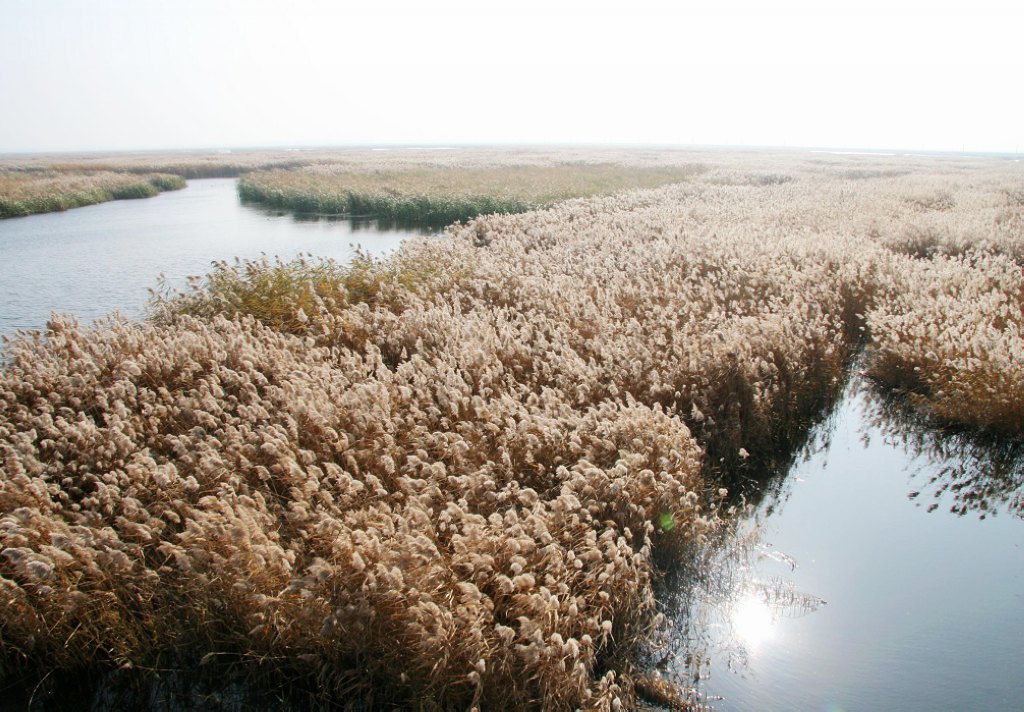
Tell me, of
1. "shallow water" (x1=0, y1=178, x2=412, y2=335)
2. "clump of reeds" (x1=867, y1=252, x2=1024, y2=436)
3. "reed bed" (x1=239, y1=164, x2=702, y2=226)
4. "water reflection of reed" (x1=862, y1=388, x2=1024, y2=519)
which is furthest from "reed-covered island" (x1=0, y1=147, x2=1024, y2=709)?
"reed bed" (x1=239, y1=164, x2=702, y2=226)

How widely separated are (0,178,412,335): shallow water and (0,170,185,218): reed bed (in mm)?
731

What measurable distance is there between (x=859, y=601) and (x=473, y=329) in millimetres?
4589

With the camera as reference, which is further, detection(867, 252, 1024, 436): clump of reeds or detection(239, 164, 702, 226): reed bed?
detection(239, 164, 702, 226): reed bed

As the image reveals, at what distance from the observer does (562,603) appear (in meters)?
3.59

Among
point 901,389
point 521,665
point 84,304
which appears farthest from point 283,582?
point 84,304

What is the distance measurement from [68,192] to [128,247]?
1582 cm

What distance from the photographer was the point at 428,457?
470cm

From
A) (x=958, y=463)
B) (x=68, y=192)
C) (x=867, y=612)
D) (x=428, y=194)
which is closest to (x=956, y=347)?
(x=958, y=463)

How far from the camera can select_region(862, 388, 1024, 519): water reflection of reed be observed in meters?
6.07

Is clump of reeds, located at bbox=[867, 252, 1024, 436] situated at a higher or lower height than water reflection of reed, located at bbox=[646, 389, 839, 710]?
higher

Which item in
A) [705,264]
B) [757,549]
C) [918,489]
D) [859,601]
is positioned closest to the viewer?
[859,601]

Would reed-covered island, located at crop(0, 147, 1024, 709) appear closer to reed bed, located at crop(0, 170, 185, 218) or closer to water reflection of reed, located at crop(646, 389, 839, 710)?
water reflection of reed, located at crop(646, 389, 839, 710)

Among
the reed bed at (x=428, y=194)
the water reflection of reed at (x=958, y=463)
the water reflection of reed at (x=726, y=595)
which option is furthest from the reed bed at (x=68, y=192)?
the water reflection of reed at (x=958, y=463)

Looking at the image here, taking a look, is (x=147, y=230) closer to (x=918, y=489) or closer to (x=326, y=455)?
(x=326, y=455)
